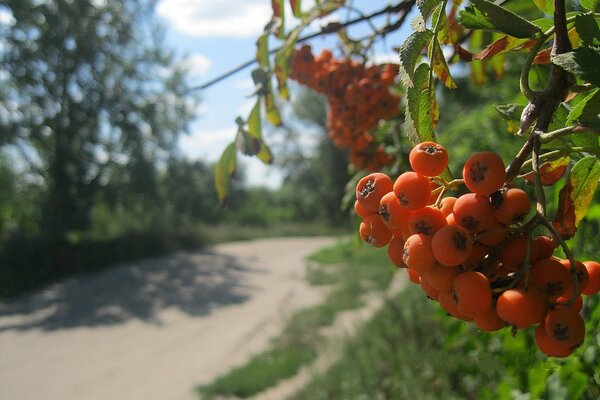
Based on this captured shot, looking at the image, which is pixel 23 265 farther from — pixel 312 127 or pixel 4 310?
pixel 312 127

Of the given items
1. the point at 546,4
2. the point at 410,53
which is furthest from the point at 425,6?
the point at 546,4

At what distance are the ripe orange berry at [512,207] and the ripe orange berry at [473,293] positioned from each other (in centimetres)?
7

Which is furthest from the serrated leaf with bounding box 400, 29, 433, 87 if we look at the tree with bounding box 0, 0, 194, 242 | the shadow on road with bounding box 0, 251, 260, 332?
the tree with bounding box 0, 0, 194, 242

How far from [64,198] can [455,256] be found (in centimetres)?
1504

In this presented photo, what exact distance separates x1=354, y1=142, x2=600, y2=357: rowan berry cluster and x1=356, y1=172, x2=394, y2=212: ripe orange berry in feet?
0.15

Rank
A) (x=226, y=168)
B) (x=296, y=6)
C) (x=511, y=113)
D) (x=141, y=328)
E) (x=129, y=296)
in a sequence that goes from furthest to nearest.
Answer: (x=129, y=296) < (x=141, y=328) < (x=226, y=168) < (x=296, y=6) < (x=511, y=113)

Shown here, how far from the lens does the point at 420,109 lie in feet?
2.39

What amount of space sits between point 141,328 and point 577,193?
821 centimetres

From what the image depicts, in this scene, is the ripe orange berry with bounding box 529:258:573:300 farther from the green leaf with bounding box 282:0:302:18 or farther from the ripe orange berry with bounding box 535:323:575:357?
the green leaf with bounding box 282:0:302:18

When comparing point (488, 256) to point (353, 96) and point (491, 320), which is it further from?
point (353, 96)

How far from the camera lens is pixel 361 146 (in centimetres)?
178

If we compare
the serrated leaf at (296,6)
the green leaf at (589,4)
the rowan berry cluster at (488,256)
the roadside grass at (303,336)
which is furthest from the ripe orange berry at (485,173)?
the roadside grass at (303,336)

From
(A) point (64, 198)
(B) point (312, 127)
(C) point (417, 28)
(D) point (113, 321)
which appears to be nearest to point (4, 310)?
(D) point (113, 321)

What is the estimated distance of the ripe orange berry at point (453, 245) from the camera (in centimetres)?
56
